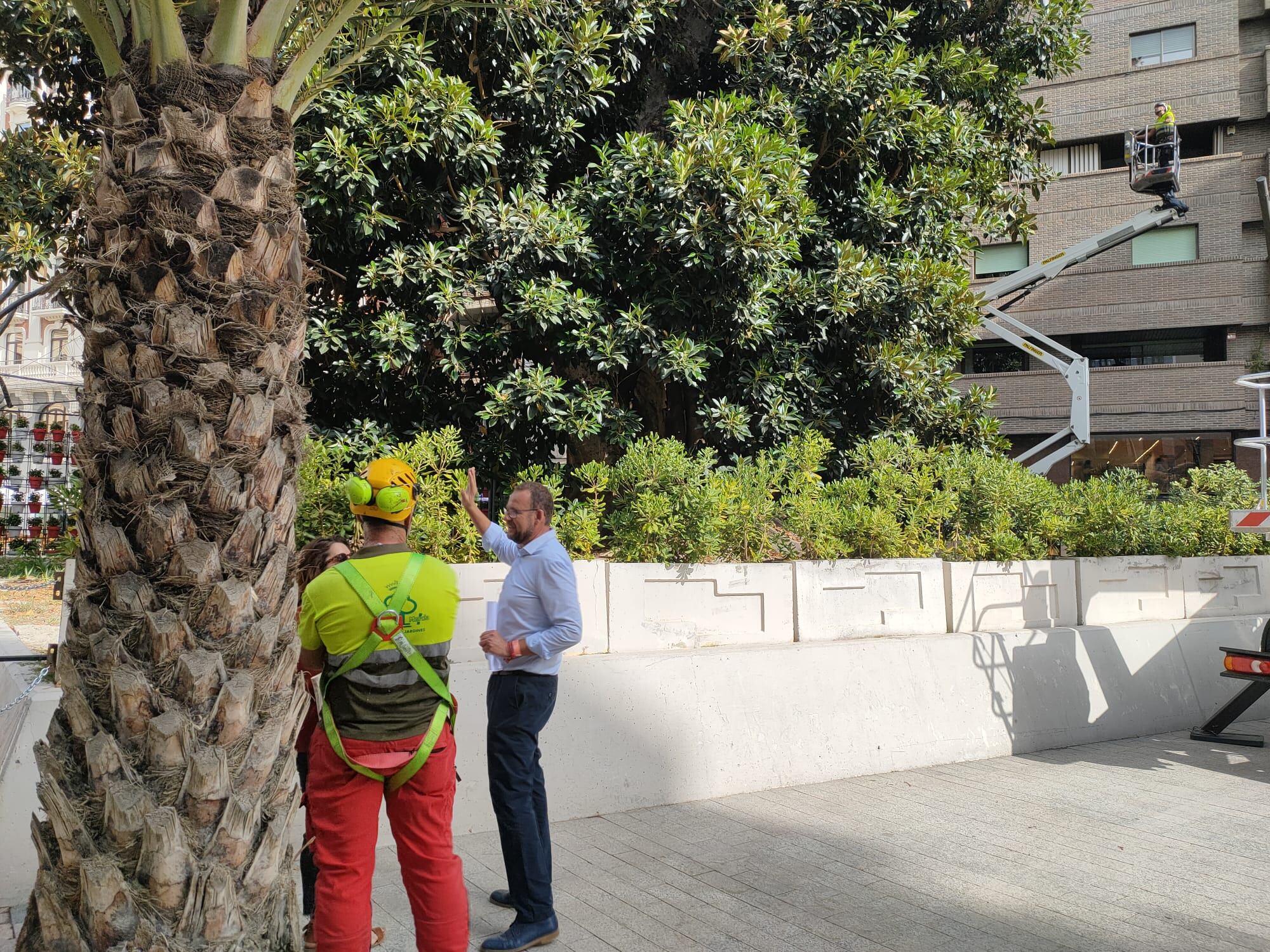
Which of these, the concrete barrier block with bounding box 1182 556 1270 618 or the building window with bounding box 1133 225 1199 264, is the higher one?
the building window with bounding box 1133 225 1199 264

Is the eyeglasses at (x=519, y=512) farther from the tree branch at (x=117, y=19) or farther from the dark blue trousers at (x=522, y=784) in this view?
the tree branch at (x=117, y=19)

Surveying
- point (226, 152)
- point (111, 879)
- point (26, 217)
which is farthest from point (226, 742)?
point (26, 217)

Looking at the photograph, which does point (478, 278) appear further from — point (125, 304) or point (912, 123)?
point (125, 304)

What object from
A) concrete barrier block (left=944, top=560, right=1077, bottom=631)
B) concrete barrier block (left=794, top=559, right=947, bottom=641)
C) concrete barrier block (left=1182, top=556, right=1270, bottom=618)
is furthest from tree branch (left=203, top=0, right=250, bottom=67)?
concrete barrier block (left=1182, top=556, right=1270, bottom=618)

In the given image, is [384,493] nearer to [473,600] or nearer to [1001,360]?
[473,600]

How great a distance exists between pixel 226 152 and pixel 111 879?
6.69ft

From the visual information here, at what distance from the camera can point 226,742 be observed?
9.18 ft

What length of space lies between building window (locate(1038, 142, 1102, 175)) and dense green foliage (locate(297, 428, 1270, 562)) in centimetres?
1864

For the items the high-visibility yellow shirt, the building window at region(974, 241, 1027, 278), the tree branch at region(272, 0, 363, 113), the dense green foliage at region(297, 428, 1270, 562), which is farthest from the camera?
the building window at region(974, 241, 1027, 278)

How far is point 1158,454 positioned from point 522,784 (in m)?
26.3

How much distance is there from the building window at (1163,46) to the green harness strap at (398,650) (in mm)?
29499

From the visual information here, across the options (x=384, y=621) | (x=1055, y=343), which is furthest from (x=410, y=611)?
(x=1055, y=343)

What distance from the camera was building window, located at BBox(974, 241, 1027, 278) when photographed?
26.8 meters

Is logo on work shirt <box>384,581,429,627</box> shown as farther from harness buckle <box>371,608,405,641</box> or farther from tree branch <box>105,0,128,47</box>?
tree branch <box>105,0,128,47</box>
